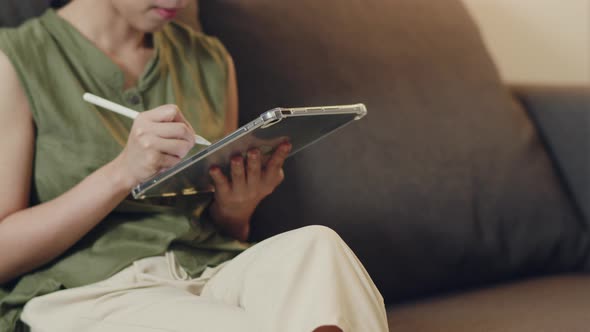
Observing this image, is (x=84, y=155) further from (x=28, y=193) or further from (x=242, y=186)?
(x=242, y=186)

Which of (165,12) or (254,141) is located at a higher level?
(165,12)

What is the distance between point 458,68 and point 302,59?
31 centimetres

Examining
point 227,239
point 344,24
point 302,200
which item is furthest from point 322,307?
point 344,24

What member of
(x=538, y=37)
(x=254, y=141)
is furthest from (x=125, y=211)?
(x=538, y=37)

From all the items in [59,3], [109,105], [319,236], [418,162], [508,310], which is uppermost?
[59,3]

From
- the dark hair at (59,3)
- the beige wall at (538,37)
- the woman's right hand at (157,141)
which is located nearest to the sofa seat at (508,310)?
the woman's right hand at (157,141)

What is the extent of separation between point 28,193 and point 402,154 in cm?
57

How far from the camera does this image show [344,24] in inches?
50.2

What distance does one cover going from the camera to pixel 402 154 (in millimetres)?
1190

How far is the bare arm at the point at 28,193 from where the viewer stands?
80 centimetres

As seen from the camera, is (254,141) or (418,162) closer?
(254,141)

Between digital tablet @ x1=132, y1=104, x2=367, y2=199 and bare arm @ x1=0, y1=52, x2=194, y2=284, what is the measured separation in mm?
22

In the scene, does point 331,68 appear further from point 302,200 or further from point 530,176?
point 530,176

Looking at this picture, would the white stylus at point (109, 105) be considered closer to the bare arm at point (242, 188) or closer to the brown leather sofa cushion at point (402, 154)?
the bare arm at point (242, 188)
